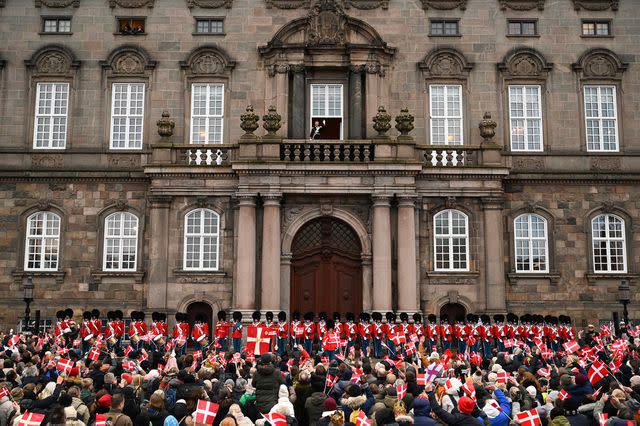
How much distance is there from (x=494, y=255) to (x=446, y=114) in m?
7.33

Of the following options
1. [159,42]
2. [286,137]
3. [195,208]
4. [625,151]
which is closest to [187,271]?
[195,208]

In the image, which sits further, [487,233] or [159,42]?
[159,42]

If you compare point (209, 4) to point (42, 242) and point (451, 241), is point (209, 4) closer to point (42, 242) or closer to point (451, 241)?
point (42, 242)

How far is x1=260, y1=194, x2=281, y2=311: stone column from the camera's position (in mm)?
31241

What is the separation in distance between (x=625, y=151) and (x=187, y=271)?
821 inches

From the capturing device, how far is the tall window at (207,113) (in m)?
35.8

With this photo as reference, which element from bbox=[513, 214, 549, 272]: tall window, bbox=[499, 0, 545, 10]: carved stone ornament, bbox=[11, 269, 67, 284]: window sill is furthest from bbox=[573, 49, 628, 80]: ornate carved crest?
bbox=[11, 269, 67, 284]: window sill

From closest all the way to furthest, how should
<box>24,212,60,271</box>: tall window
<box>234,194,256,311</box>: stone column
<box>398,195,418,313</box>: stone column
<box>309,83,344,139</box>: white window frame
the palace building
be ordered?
<box>234,194,256,311</box>: stone column, <box>398,195,418,313</box>: stone column, the palace building, <box>24,212,60,271</box>: tall window, <box>309,83,344,139</box>: white window frame

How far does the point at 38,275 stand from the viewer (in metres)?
34.2

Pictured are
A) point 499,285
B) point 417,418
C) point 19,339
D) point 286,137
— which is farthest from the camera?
point 286,137

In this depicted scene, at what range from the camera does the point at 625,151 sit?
35562mm

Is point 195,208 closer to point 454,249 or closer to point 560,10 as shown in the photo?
point 454,249

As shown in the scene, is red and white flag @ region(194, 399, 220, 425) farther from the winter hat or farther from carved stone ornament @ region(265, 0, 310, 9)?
carved stone ornament @ region(265, 0, 310, 9)

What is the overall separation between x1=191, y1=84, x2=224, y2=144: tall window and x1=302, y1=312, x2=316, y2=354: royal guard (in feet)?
36.2
